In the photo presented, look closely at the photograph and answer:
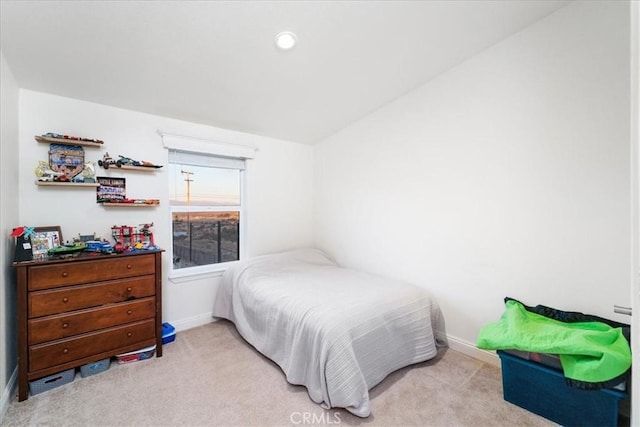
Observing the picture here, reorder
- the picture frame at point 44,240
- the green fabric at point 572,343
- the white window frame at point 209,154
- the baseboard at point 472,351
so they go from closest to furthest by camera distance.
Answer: the green fabric at point 572,343
the picture frame at point 44,240
the baseboard at point 472,351
the white window frame at point 209,154

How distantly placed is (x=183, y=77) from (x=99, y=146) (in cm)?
92

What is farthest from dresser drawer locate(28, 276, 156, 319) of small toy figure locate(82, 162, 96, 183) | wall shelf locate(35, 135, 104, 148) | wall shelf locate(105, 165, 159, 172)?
wall shelf locate(35, 135, 104, 148)

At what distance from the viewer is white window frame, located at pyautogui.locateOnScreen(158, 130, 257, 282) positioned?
2.70m

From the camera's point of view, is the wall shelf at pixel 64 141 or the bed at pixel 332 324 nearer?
the bed at pixel 332 324

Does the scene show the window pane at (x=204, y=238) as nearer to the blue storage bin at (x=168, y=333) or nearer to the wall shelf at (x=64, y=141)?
the blue storage bin at (x=168, y=333)

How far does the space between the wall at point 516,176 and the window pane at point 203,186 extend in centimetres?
158

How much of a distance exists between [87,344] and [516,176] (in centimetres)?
333

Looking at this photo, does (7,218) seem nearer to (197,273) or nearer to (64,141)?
(64,141)

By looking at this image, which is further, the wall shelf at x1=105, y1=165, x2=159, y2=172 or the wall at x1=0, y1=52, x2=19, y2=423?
the wall shelf at x1=105, y1=165, x2=159, y2=172

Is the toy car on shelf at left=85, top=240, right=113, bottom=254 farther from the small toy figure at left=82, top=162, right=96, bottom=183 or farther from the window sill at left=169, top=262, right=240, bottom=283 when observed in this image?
the window sill at left=169, top=262, right=240, bottom=283

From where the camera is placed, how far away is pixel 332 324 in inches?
69.8

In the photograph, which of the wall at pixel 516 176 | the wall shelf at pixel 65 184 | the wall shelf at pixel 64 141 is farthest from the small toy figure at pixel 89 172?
the wall at pixel 516 176

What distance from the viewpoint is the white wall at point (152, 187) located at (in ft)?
6.83

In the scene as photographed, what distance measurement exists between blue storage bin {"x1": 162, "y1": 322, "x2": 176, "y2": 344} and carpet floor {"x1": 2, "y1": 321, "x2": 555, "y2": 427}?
0.25m
